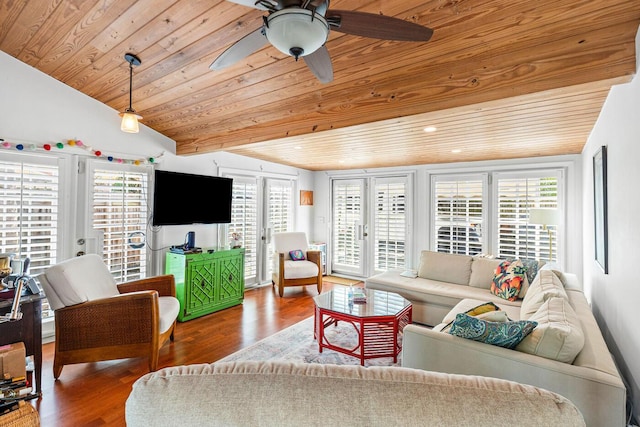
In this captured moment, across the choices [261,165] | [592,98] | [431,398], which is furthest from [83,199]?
[592,98]

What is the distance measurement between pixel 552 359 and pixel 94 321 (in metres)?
3.08

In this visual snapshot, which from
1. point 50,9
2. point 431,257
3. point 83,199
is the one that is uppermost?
point 50,9

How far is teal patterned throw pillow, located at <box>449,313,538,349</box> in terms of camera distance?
1674 mm

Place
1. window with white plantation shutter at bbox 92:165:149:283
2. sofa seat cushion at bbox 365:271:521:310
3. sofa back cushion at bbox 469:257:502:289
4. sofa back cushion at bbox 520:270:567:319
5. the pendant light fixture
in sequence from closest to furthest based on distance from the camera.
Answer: sofa back cushion at bbox 520:270:567:319
the pendant light fixture
sofa seat cushion at bbox 365:271:521:310
window with white plantation shutter at bbox 92:165:149:283
sofa back cushion at bbox 469:257:502:289

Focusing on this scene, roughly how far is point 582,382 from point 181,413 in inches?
65.9

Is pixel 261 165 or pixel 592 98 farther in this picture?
pixel 261 165

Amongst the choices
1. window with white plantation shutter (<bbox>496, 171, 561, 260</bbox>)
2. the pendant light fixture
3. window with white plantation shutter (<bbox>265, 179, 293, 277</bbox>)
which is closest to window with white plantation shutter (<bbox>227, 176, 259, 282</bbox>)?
window with white plantation shutter (<bbox>265, 179, 293, 277</bbox>)

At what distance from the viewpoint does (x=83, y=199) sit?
11.2 feet

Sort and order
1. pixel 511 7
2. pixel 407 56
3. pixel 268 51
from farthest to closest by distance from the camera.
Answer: pixel 268 51
pixel 407 56
pixel 511 7

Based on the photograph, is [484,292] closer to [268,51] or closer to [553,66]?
[553,66]

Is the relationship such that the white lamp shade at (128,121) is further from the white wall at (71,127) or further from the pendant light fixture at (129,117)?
the white wall at (71,127)

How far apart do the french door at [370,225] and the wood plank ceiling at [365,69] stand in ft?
6.27

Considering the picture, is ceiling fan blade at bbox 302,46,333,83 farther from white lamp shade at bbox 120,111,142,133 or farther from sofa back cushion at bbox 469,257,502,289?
sofa back cushion at bbox 469,257,502,289

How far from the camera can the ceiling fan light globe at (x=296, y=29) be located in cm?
120
